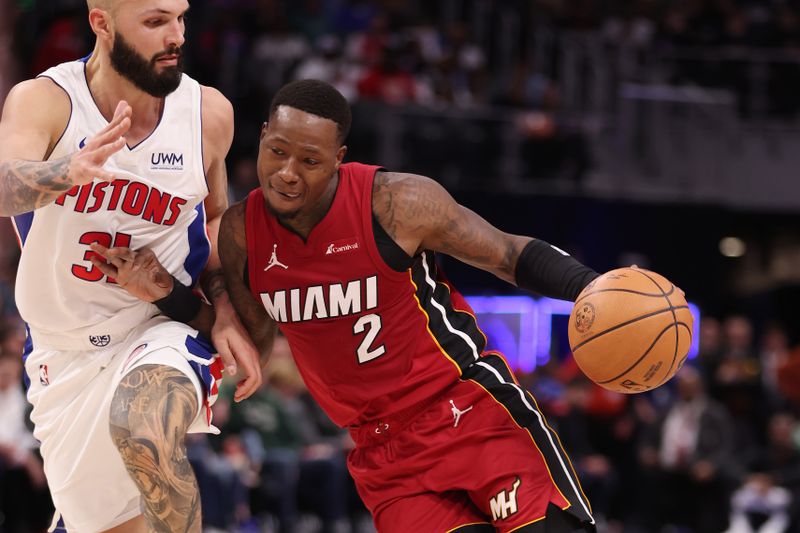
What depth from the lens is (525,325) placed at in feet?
47.8

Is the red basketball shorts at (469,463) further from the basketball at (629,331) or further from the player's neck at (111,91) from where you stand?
the player's neck at (111,91)

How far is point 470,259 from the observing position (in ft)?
14.8

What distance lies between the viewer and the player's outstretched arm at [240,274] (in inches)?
182

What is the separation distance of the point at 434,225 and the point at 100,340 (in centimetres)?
141

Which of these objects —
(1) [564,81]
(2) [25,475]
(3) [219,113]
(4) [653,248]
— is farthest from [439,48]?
(3) [219,113]

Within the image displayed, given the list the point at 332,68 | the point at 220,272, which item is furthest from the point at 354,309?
the point at 332,68

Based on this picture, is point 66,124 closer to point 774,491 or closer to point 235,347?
point 235,347

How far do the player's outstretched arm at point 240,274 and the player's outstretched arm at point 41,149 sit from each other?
648 mm

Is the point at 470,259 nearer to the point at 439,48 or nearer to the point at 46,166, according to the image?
the point at 46,166

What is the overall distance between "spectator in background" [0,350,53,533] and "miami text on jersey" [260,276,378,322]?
5.06m

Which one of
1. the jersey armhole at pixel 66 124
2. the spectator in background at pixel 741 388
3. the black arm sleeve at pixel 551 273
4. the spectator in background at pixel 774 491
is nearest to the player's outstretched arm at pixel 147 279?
the jersey armhole at pixel 66 124

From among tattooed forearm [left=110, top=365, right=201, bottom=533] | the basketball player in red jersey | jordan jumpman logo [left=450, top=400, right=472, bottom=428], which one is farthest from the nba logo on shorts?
jordan jumpman logo [left=450, top=400, right=472, bottom=428]

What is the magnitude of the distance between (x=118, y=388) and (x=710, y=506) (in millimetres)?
8256

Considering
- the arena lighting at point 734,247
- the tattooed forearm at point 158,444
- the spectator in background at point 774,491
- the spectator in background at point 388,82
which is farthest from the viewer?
the arena lighting at point 734,247
